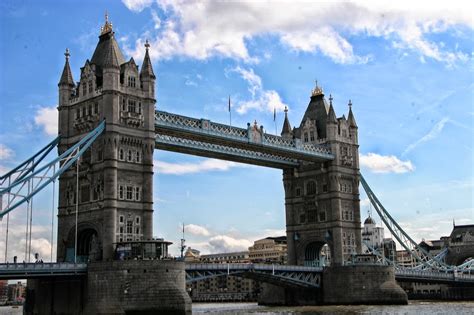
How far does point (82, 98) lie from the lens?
271 ft

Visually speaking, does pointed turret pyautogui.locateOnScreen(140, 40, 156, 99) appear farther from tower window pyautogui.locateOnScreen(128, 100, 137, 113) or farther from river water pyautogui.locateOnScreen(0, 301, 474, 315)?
river water pyautogui.locateOnScreen(0, 301, 474, 315)

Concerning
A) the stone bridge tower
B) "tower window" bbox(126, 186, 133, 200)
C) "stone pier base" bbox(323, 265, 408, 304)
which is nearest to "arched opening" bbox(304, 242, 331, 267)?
"stone pier base" bbox(323, 265, 408, 304)

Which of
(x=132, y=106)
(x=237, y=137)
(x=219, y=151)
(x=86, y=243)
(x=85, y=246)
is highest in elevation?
(x=132, y=106)

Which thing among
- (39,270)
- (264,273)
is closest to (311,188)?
(264,273)

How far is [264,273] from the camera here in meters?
92.1

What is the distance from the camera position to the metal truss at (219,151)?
8900 cm

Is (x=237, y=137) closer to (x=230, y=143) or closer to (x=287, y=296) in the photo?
(x=230, y=143)

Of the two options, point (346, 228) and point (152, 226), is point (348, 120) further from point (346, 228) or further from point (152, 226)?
point (152, 226)

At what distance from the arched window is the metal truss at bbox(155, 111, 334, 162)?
4.91 meters

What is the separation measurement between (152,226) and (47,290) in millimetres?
13288

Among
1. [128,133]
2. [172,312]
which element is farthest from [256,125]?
[172,312]

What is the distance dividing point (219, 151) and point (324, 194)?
2220 centimetres

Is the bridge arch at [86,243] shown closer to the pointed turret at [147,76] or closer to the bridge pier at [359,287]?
the pointed turret at [147,76]

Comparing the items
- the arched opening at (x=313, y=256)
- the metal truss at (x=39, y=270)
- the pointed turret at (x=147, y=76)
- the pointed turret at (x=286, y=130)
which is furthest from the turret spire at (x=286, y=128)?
the metal truss at (x=39, y=270)
